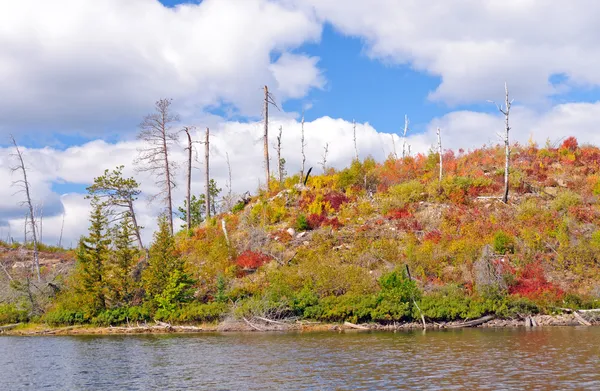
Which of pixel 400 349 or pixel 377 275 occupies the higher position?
pixel 377 275

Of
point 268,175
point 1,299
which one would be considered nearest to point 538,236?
point 268,175

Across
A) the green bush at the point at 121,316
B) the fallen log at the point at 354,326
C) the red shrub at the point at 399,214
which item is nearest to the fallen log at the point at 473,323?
the fallen log at the point at 354,326

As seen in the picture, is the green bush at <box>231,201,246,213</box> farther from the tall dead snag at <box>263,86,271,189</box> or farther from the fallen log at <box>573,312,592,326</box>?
the fallen log at <box>573,312,592,326</box>

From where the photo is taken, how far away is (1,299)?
150 feet

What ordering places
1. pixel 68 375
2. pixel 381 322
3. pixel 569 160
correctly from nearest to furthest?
1. pixel 68 375
2. pixel 381 322
3. pixel 569 160

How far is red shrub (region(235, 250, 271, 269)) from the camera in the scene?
142 ft

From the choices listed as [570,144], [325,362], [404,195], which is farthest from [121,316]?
[570,144]

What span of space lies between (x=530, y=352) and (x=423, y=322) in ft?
38.8

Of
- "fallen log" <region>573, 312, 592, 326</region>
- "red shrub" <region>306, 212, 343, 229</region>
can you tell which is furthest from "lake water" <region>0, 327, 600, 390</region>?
"red shrub" <region>306, 212, 343, 229</region>

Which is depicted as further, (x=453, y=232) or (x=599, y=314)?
(x=453, y=232)

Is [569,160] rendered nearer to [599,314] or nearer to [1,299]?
[599,314]

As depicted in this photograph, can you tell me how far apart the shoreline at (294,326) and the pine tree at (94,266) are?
2.13m

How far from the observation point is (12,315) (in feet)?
144

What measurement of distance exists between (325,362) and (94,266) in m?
26.4
